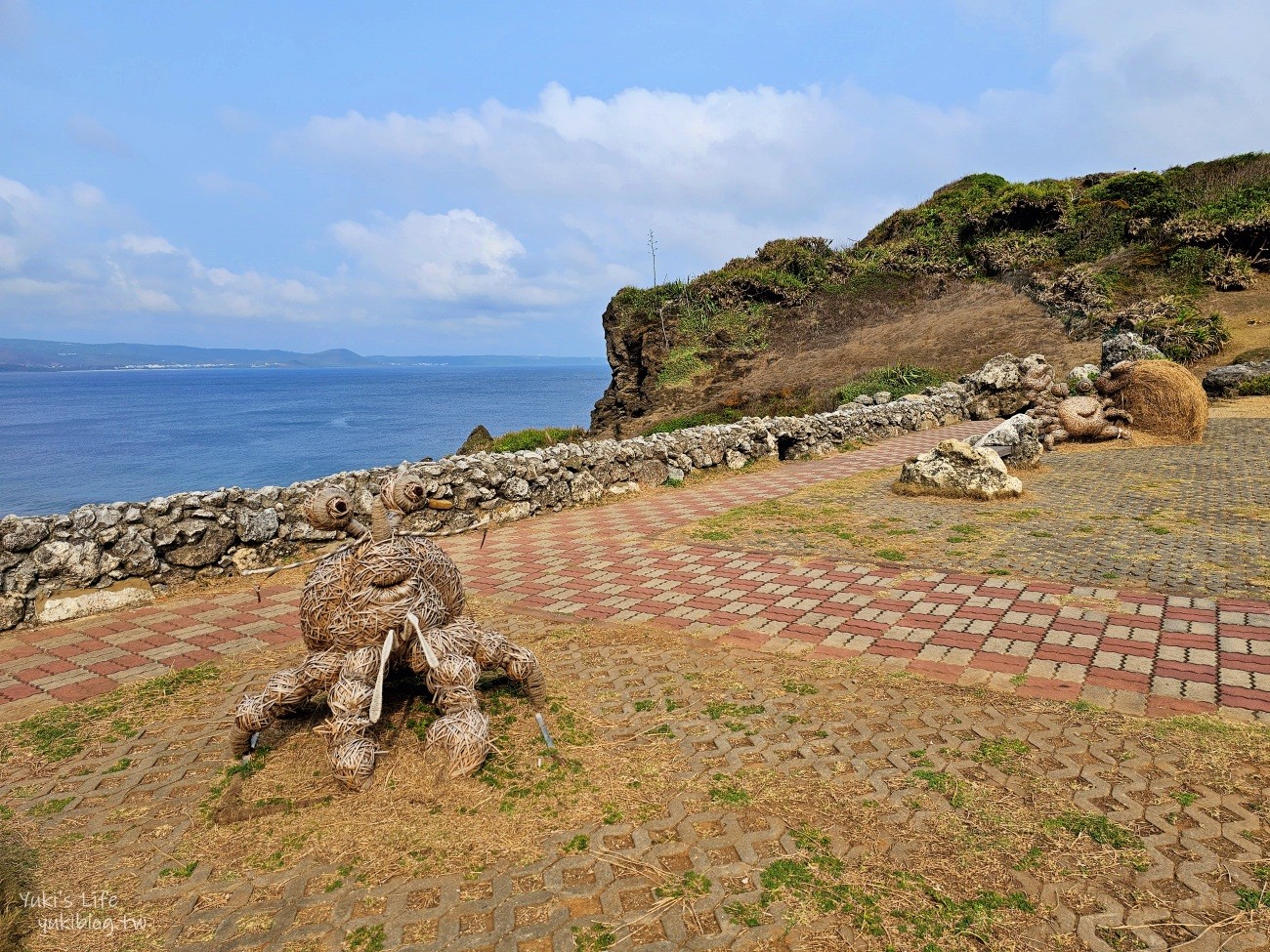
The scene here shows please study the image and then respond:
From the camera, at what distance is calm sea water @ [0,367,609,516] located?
115 feet

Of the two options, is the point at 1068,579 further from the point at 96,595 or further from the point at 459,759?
the point at 96,595

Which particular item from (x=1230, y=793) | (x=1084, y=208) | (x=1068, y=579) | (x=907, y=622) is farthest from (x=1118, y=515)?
(x=1084, y=208)

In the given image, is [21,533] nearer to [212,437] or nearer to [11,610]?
[11,610]

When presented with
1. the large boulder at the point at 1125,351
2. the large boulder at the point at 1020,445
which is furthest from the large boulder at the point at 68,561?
the large boulder at the point at 1125,351

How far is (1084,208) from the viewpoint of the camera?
3153 cm

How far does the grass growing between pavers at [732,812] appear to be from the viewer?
2668mm

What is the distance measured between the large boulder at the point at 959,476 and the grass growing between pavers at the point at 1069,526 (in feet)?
0.60

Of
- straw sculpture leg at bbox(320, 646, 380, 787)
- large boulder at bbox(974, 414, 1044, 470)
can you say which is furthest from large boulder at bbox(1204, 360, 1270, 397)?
straw sculpture leg at bbox(320, 646, 380, 787)

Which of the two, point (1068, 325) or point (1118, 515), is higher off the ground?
point (1068, 325)

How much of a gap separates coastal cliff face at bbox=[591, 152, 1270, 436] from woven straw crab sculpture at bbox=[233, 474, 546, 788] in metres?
20.1

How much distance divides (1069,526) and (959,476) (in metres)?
2.13

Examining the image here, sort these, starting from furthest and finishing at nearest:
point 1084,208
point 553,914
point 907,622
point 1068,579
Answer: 1. point 1084,208
2. point 1068,579
3. point 907,622
4. point 553,914

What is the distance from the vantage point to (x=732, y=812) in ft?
10.6

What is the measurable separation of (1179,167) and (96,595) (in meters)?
42.3
